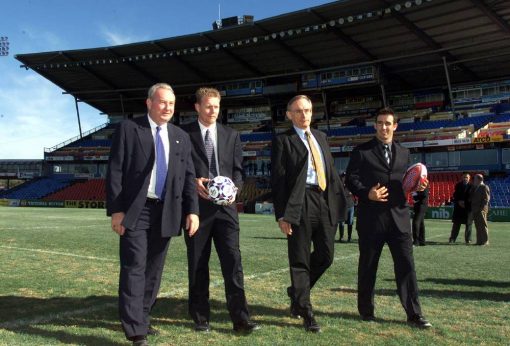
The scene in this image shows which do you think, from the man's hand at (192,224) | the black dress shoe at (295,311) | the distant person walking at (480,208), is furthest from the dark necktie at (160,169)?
the distant person walking at (480,208)

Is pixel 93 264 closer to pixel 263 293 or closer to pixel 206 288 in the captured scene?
pixel 263 293

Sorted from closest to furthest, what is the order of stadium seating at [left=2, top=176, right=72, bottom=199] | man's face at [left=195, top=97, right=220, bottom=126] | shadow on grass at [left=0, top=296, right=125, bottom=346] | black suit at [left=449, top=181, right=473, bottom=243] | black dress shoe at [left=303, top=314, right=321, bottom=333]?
shadow on grass at [left=0, top=296, right=125, bottom=346]
black dress shoe at [left=303, top=314, right=321, bottom=333]
man's face at [left=195, top=97, right=220, bottom=126]
black suit at [left=449, top=181, right=473, bottom=243]
stadium seating at [left=2, top=176, right=72, bottom=199]

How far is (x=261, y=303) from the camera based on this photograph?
5.55m

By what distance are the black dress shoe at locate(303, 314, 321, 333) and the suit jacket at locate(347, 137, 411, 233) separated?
1096 mm

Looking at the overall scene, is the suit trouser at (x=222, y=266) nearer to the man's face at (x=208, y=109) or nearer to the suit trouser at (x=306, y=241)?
the suit trouser at (x=306, y=241)

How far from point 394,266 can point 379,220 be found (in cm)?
48

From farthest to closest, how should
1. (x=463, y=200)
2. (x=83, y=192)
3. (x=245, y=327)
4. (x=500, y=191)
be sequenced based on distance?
(x=83, y=192) → (x=500, y=191) → (x=463, y=200) → (x=245, y=327)

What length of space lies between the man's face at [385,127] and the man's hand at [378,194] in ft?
1.86

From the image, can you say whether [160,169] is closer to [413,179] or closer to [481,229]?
[413,179]

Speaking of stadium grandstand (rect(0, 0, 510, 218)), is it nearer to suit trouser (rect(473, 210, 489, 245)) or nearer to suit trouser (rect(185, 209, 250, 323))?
suit trouser (rect(473, 210, 489, 245))

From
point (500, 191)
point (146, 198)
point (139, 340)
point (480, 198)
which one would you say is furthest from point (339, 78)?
point (139, 340)


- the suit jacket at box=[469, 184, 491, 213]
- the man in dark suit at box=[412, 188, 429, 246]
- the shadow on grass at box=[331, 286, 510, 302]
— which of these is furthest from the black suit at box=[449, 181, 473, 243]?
the shadow on grass at box=[331, 286, 510, 302]

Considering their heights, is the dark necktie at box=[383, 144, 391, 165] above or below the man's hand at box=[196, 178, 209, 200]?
above

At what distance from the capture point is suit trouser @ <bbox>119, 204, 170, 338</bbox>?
392cm
